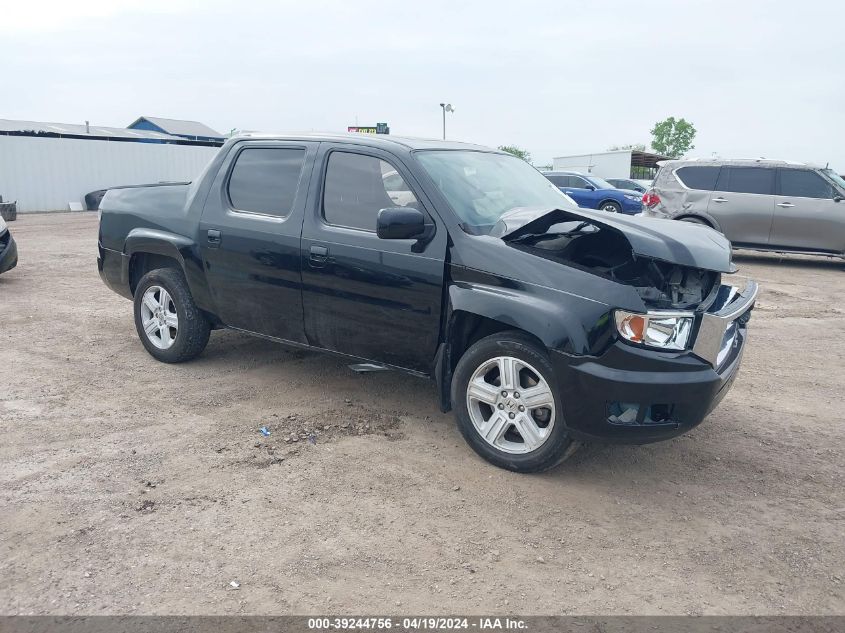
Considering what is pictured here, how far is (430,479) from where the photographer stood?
403cm

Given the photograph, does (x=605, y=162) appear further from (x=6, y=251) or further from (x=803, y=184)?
(x=6, y=251)

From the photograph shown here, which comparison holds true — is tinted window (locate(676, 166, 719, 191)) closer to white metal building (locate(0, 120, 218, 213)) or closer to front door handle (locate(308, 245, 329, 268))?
front door handle (locate(308, 245, 329, 268))

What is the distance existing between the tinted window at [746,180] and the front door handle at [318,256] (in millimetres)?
10560

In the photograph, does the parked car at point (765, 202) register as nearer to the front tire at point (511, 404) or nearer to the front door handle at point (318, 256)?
the front door handle at point (318, 256)

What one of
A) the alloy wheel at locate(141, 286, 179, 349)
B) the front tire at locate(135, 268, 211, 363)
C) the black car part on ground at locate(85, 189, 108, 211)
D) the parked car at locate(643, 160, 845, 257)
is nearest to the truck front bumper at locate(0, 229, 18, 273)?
the front tire at locate(135, 268, 211, 363)

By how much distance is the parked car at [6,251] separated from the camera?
30.5 ft

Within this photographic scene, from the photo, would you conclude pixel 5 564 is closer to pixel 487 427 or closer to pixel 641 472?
pixel 487 427

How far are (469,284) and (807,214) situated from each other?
34.9ft

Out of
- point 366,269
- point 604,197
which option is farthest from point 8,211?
point 366,269

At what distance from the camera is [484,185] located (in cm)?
483

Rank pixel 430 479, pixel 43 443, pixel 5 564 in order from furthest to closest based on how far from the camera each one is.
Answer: pixel 43 443 → pixel 430 479 → pixel 5 564

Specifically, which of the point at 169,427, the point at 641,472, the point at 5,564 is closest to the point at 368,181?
the point at 169,427

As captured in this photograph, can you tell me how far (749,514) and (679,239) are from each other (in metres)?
1.48

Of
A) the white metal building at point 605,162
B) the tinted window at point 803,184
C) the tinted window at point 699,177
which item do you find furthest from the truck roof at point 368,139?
the white metal building at point 605,162
